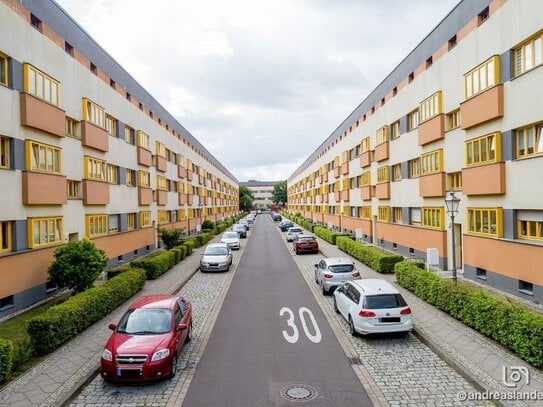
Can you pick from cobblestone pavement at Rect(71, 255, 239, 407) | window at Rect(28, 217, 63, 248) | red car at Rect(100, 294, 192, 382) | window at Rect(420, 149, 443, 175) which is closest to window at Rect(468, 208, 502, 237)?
window at Rect(420, 149, 443, 175)

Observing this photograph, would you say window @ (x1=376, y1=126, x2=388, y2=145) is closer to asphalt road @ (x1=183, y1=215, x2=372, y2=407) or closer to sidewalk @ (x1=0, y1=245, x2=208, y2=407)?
asphalt road @ (x1=183, y1=215, x2=372, y2=407)

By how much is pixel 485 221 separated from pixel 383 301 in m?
9.21

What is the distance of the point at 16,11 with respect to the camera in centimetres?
1541

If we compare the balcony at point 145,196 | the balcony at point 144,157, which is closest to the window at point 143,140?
the balcony at point 144,157

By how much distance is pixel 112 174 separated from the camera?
84.9ft

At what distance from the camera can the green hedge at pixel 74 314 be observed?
10.8 m

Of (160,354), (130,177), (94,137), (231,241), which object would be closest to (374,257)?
(231,241)

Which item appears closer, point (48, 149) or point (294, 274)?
point (48, 149)

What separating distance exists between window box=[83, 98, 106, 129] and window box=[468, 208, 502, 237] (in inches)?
779

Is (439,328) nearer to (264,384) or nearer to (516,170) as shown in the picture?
(264,384)

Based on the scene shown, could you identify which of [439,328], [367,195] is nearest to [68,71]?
[439,328]

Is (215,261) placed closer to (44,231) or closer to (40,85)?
(44,231)

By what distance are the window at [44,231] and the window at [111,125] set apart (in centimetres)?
841

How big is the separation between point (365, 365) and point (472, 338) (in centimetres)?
346
